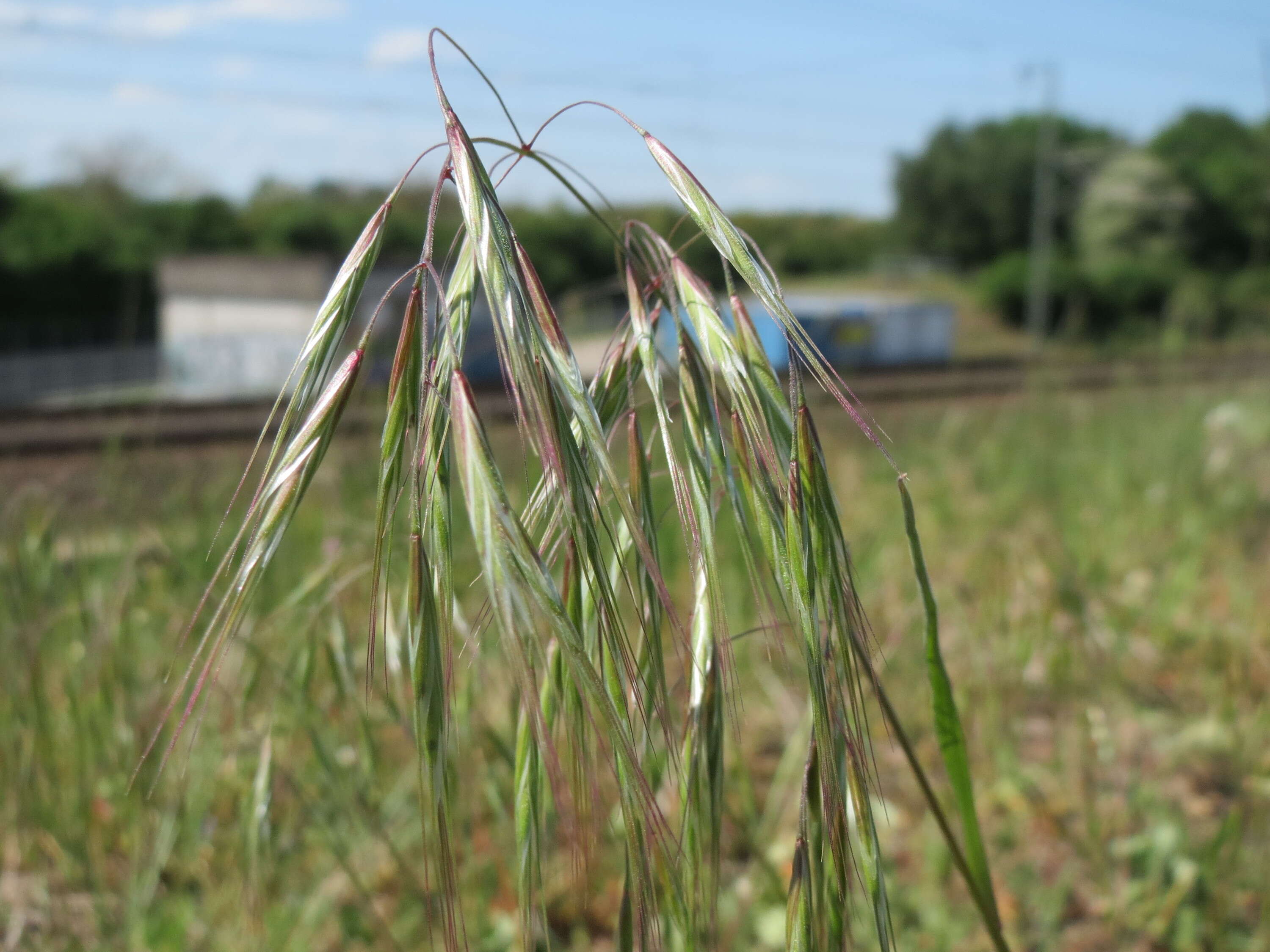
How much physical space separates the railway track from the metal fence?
9.04m

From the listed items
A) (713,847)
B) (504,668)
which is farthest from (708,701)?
(504,668)

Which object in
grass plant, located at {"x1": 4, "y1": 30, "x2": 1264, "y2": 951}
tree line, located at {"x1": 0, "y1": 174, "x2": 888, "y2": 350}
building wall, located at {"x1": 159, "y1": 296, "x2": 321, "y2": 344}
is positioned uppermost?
tree line, located at {"x1": 0, "y1": 174, "x2": 888, "y2": 350}

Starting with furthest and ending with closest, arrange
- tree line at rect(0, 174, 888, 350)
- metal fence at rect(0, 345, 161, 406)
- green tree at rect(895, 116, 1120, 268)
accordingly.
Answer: green tree at rect(895, 116, 1120, 268) → tree line at rect(0, 174, 888, 350) → metal fence at rect(0, 345, 161, 406)

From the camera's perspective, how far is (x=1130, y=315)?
2581 centimetres

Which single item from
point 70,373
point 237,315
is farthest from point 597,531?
point 237,315

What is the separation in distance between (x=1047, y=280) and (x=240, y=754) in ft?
92.1

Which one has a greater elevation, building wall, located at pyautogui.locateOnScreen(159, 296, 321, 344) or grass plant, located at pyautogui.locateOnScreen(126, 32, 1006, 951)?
building wall, located at pyautogui.locateOnScreen(159, 296, 321, 344)

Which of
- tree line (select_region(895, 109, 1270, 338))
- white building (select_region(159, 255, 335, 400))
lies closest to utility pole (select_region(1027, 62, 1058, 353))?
tree line (select_region(895, 109, 1270, 338))

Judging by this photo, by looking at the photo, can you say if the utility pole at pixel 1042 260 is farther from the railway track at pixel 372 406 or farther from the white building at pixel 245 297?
the white building at pixel 245 297

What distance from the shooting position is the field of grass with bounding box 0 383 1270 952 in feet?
3.93

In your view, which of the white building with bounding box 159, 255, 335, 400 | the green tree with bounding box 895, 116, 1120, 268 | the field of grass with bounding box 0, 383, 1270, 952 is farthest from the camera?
the green tree with bounding box 895, 116, 1120, 268

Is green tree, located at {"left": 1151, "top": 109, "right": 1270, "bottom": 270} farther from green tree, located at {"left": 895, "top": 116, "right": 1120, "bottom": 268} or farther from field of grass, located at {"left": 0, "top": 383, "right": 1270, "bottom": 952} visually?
field of grass, located at {"left": 0, "top": 383, "right": 1270, "bottom": 952}

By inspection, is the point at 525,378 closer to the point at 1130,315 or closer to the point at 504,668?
the point at 504,668

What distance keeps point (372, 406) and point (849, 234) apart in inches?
1095
